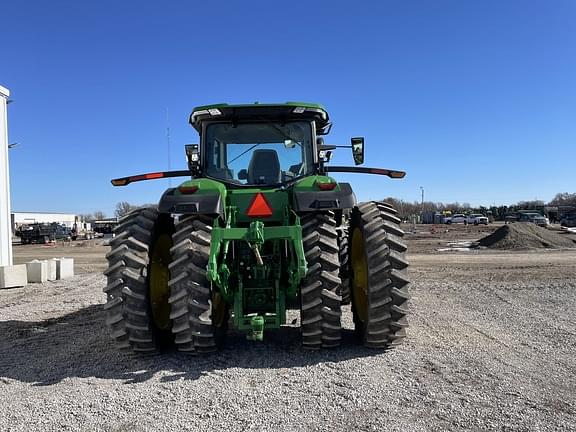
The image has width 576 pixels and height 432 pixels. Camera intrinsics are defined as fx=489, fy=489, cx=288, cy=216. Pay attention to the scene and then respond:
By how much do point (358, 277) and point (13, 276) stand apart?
33.4 feet

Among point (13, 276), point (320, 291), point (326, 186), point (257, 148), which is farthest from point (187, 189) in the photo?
point (13, 276)

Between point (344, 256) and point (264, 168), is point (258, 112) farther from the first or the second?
point (344, 256)

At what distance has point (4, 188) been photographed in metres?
14.0

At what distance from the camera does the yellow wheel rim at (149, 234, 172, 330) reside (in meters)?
5.60

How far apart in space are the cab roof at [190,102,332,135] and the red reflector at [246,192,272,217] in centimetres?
121

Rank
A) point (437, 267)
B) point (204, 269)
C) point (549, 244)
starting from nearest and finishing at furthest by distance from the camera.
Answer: point (204, 269), point (437, 267), point (549, 244)

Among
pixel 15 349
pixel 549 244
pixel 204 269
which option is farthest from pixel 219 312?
pixel 549 244

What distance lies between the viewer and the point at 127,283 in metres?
5.04

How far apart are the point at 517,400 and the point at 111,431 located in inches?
122

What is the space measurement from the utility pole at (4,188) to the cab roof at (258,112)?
34.1 ft

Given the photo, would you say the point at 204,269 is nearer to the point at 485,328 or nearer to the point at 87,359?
the point at 87,359

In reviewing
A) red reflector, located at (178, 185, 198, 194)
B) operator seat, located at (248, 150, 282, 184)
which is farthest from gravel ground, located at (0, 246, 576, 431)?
operator seat, located at (248, 150, 282, 184)

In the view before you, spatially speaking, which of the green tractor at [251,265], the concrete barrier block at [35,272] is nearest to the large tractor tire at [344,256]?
the green tractor at [251,265]

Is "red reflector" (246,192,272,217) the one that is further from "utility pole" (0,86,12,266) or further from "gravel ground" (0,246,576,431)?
"utility pole" (0,86,12,266)
